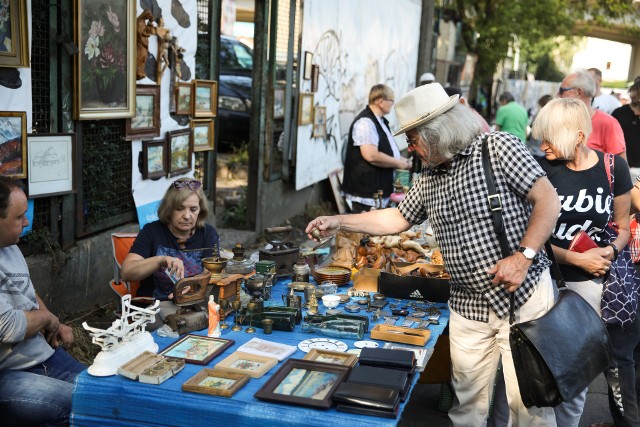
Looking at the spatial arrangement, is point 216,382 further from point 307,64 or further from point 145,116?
point 307,64

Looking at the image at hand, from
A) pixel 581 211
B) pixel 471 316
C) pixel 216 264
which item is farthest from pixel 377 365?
pixel 581 211

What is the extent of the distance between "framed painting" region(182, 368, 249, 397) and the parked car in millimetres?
8366

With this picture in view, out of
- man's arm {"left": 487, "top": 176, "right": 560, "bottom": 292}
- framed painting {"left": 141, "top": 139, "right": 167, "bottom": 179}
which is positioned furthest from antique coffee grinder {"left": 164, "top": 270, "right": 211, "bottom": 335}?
framed painting {"left": 141, "top": 139, "right": 167, "bottom": 179}

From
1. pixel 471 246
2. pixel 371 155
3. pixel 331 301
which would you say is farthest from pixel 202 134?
Result: pixel 471 246

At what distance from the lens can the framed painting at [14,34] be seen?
4.24 m

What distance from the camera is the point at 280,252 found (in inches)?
164

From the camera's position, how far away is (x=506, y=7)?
63.0ft

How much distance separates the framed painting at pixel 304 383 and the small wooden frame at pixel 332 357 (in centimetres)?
7

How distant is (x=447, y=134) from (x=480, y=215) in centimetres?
37

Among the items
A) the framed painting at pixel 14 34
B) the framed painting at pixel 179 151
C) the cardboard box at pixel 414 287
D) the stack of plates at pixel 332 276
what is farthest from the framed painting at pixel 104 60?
the cardboard box at pixel 414 287

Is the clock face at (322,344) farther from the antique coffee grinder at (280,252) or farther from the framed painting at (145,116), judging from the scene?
the framed painting at (145,116)

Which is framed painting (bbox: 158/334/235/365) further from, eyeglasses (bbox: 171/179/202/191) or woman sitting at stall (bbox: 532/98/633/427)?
woman sitting at stall (bbox: 532/98/633/427)

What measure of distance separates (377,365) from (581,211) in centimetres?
146

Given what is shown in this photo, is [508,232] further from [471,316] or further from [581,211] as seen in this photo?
[581,211]
